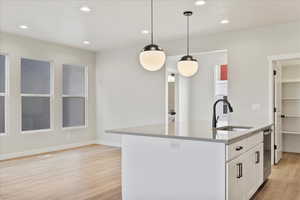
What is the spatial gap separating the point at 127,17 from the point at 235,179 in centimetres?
318

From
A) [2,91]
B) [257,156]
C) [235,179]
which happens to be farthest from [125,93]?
[235,179]

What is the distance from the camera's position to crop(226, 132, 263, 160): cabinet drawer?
2.22 metres

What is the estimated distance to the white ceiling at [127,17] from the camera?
3.76 metres

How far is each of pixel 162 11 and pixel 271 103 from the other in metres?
2.66

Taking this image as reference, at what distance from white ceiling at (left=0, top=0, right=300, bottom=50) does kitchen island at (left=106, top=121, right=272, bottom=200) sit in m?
2.10

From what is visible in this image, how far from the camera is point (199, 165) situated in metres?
2.29

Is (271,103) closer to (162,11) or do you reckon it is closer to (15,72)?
(162,11)

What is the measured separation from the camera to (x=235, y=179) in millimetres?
2359

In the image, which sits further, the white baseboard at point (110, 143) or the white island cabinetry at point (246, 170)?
the white baseboard at point (110, 143)

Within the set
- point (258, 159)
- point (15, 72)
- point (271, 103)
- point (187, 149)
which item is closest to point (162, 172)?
point (187, 149)

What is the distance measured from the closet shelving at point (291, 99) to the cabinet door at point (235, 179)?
12.9 feet

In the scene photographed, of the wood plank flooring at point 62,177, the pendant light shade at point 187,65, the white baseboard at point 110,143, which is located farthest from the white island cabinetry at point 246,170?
the white baseboard at point 110,143

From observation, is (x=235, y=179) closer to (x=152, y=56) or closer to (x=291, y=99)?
(x=152, y=56)

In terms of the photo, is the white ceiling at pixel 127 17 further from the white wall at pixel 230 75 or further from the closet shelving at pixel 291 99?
the closet shelving at pixel 291 99
